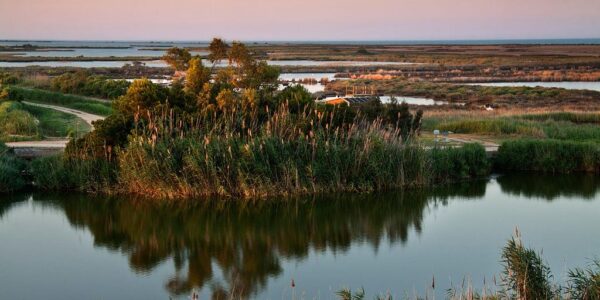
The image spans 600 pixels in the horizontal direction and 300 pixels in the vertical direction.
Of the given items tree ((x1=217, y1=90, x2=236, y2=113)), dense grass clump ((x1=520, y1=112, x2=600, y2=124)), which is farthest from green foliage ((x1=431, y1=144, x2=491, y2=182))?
dense grass clump ((x1=520, y1=112, x2=600, y2=124))

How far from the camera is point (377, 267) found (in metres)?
13.0

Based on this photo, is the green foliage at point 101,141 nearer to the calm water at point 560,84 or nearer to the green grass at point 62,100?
the green grass at point 62,100

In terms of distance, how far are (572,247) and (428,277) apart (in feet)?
11.1

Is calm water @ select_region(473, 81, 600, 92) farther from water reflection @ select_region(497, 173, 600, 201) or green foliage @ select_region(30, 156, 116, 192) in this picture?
green foliage @ select_region(30, 156, 116, 192)

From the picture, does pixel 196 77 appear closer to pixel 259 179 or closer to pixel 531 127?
pixel 259 179

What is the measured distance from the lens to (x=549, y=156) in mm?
21031

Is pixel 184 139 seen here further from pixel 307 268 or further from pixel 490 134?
pixel 490 134

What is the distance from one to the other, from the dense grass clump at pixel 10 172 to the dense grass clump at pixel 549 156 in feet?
41.3

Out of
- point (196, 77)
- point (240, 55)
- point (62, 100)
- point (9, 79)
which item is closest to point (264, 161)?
point (196, 77)

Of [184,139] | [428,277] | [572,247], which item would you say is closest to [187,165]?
[184,139]

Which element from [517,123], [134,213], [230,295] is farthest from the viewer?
[517,123]

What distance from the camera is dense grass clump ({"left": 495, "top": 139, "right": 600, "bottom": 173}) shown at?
2102 cm

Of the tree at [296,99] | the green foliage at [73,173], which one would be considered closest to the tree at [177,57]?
the tree at [296,99]

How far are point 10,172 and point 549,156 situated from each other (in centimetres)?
1409
